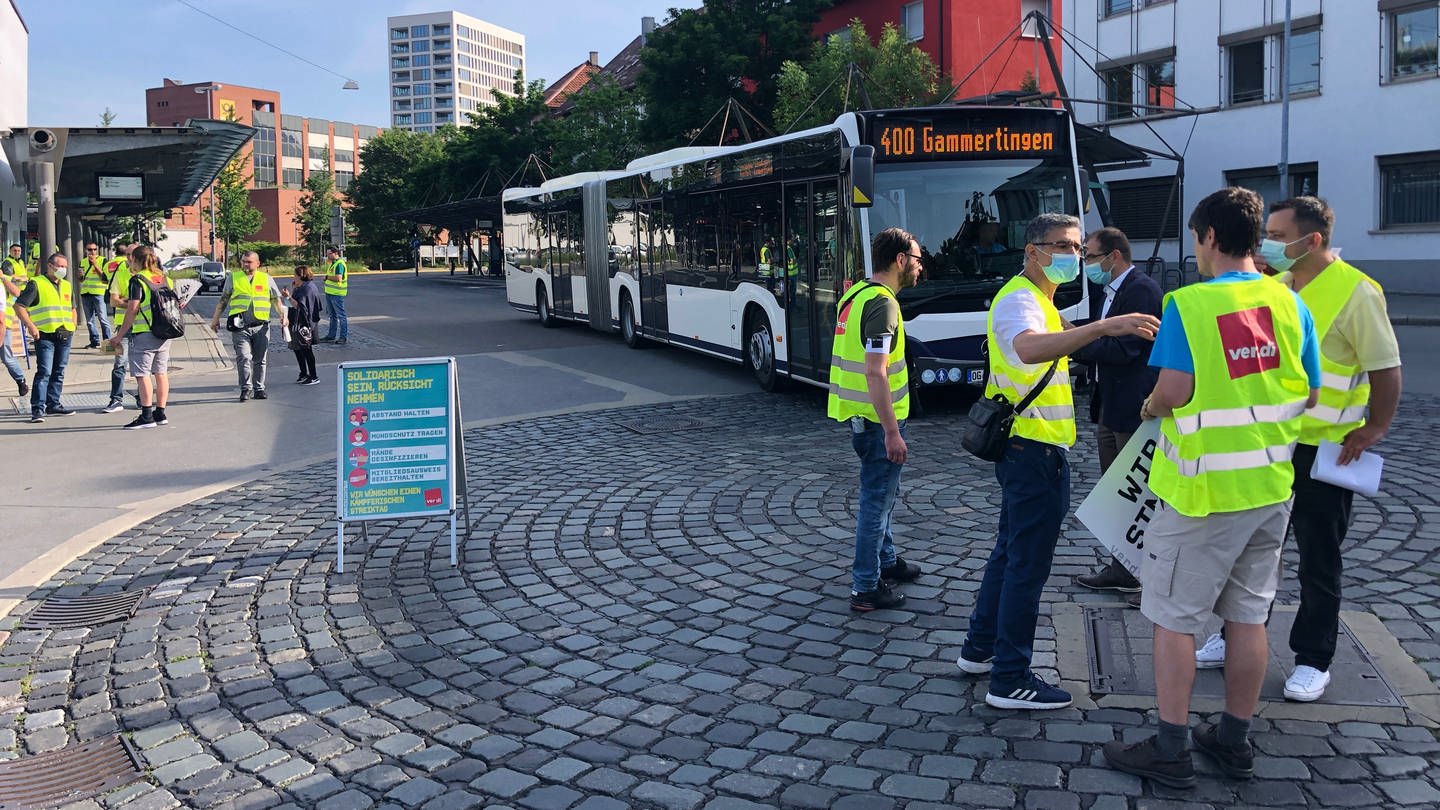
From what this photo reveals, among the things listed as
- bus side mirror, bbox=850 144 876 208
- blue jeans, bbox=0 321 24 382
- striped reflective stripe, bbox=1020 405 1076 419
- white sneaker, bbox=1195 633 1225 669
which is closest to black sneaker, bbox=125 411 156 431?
blue jeans, bbox=0 321 24 382

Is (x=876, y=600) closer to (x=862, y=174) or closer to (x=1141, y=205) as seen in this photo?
(x=862, y=174)

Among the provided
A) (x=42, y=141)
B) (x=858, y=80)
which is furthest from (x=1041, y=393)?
(x=858, y=80)

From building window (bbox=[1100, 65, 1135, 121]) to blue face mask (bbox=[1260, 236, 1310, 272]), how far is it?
106 ft

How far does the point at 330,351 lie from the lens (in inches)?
813

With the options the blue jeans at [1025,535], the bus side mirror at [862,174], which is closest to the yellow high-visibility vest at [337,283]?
the bus side mirror at [862,174]

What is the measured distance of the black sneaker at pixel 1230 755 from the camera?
371 centimetres

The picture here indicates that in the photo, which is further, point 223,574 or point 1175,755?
point 223,574

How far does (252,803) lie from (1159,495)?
3.12 m

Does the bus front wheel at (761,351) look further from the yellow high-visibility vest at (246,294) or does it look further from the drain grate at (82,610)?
the drain grate at (82,610)

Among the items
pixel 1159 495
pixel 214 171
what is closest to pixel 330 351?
pixel 214 171

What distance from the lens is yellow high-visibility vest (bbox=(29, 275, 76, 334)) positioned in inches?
499

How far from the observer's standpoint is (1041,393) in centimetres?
423

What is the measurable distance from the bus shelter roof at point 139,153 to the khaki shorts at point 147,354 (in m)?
7.68

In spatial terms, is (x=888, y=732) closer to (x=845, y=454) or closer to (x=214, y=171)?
(x=845, y=454)
